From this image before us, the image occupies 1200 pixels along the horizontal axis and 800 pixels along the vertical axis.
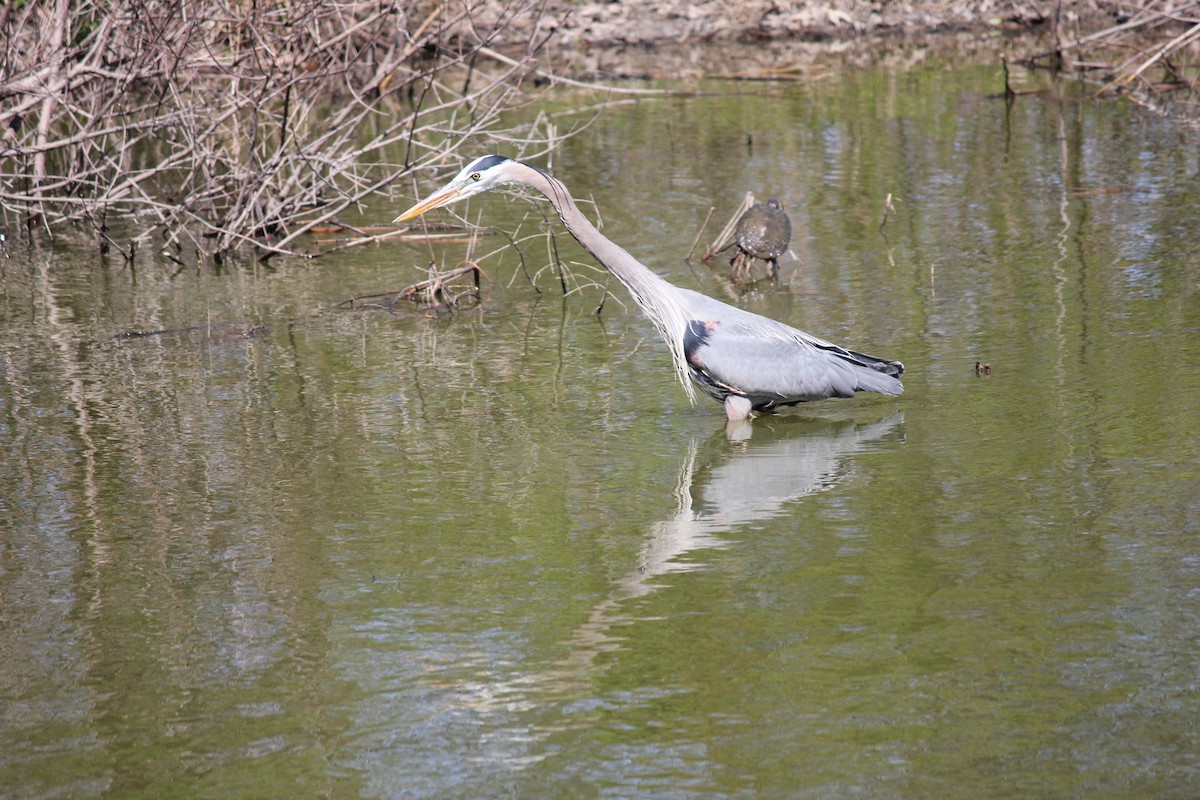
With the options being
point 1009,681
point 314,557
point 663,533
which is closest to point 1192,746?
point 1009,681

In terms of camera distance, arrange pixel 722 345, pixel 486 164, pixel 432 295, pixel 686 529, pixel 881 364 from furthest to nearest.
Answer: pixel 432 295
pixel 881 364
pixel 722 345
pixel 486 164
pixel 686 529

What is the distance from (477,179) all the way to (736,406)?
172cm

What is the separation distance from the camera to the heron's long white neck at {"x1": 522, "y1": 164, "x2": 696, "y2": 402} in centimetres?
755

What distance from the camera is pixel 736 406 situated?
7.64 m

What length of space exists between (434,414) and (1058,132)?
1000cm

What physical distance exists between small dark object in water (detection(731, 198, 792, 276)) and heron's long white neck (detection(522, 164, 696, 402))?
2.94m

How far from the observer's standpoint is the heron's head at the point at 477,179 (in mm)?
7402

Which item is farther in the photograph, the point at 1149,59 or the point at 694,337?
the point at 1149,59

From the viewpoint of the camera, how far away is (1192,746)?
13.9 ft

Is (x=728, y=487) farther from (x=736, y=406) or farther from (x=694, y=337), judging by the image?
(x=694, y=337)

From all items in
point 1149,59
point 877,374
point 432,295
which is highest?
point 1149,59

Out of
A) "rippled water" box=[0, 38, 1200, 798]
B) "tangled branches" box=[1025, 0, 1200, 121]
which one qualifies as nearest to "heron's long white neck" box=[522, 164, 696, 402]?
"rippled water" box=[0, 38, 1200, 798]

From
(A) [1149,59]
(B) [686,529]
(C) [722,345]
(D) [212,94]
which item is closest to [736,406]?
(C) [722,345]

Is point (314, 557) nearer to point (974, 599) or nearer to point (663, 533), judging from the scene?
point (663, 533)
